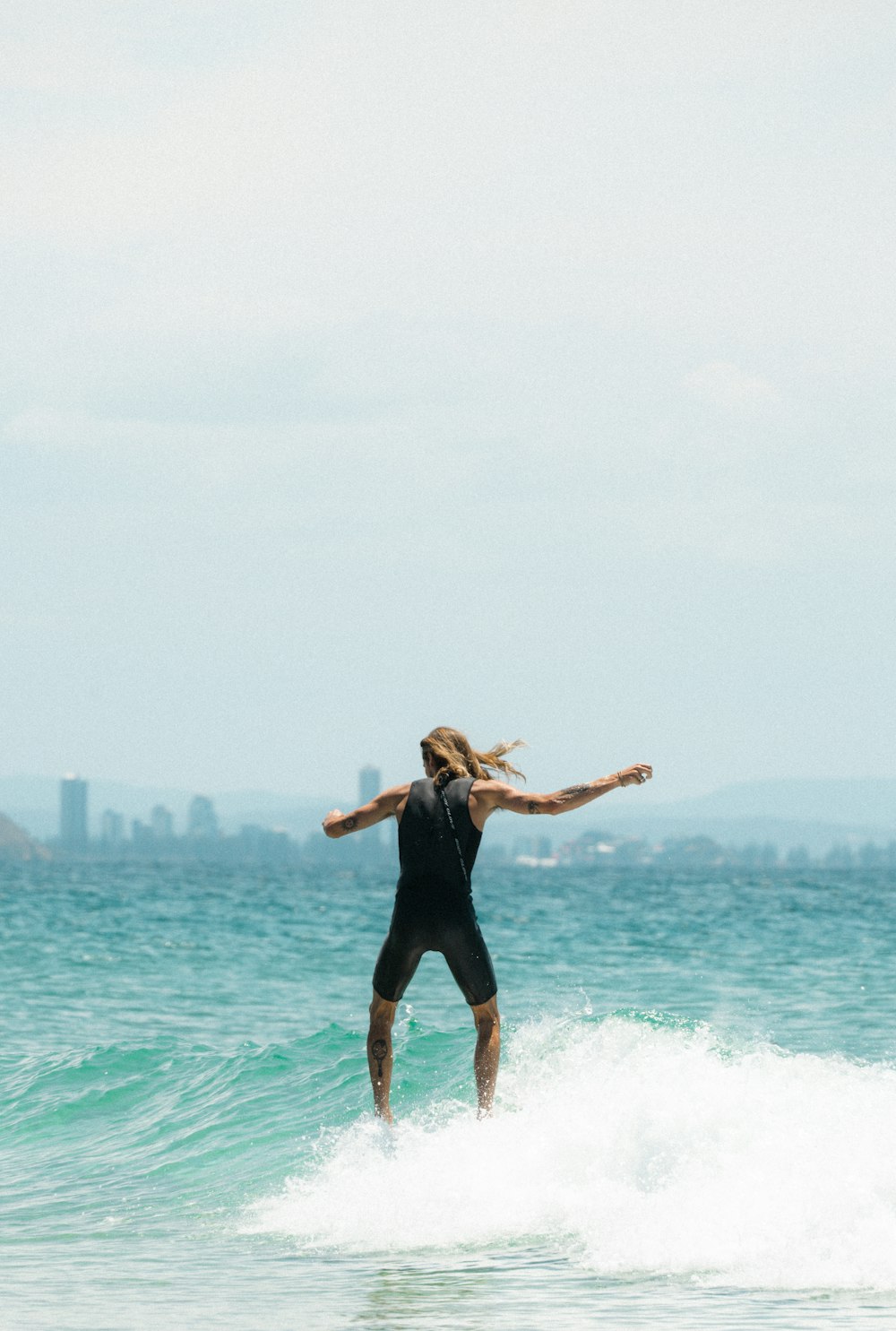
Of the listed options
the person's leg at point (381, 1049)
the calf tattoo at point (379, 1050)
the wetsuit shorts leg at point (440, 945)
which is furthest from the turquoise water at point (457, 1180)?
the wetsuit shorts leg at point (440, 945)

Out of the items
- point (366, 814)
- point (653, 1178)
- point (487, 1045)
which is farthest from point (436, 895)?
point (653, 1178)

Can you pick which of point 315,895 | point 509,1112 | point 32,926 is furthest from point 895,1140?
point 315,895

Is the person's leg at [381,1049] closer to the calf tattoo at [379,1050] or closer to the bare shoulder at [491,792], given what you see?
the calf tattoo at [379,1050]

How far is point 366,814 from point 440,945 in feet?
2.74

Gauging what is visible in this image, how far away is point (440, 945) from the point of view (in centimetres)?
866

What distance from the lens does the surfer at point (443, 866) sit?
8562 mm

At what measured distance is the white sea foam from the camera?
7.48 m

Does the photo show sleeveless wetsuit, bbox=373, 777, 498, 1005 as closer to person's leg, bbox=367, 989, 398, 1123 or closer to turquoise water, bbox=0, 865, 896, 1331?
person's leg, bbox=367, 989, 398, 1123

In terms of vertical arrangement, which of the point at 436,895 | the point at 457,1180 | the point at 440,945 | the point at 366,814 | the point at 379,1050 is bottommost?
the point at 457,1180

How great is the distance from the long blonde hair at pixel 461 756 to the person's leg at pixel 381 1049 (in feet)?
4.35

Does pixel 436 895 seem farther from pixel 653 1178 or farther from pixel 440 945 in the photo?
pixel 653 1178

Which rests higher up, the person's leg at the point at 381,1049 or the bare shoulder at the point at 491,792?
the bare shoulder at the point at 491,792

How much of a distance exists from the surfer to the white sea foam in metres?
0.56

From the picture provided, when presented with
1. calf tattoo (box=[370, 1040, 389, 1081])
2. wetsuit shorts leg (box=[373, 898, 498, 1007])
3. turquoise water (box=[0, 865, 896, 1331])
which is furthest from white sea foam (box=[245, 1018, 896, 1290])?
wetsuit shorts leg (box=[373, 898, 498, 1007])
